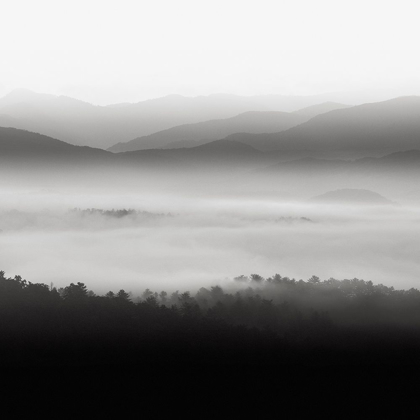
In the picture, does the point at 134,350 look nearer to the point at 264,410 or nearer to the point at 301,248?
the point at 264,410

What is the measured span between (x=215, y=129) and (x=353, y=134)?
827 inches

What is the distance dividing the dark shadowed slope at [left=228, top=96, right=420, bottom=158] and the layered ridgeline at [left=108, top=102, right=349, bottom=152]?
4.62 metres

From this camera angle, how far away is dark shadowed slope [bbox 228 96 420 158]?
7144 centimetres

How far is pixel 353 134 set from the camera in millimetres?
79562

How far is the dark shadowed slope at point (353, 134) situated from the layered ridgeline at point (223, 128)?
4620mm

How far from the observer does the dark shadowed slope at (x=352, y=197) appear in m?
74.8

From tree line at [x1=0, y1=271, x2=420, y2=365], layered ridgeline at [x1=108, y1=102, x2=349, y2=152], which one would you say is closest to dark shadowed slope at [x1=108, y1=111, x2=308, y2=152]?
layered ridgeline at [x1=108, y1=102, x2=349, y2=152]

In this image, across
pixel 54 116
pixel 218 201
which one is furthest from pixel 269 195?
pixel 54 116

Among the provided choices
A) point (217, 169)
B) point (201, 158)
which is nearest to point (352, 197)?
point (217, 169)

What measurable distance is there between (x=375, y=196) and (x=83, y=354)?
51.8 meters

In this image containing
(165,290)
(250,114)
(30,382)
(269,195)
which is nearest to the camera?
(30,382)

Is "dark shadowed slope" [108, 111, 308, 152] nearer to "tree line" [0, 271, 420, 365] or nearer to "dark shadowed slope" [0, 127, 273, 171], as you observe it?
"dark shadowed slope" [0, 127, 273, 171]

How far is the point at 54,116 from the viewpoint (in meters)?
75.2

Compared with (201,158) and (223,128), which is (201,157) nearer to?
(201,158)
